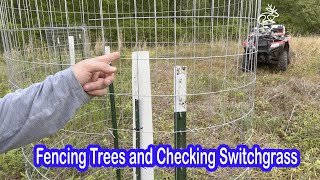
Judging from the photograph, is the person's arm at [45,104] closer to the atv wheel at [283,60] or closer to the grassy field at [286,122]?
the grassy field at [286,122]

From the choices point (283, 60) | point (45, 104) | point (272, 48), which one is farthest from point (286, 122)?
point (45, 104)

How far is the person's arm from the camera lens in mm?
670

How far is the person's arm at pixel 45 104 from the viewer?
26.4 inches

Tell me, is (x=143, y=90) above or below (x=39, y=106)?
below

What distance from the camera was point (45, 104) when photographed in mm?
668

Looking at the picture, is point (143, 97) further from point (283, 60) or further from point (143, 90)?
point (283, 60)

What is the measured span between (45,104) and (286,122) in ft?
9.77

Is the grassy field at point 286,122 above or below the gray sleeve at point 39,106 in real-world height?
below

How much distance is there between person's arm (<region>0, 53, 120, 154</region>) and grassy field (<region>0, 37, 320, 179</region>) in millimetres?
1873

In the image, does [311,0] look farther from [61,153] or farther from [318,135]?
[61,153]

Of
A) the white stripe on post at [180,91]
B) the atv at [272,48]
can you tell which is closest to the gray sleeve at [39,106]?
the white stripe on post at [180,91]

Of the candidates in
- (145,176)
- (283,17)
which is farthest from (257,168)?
(283,17)

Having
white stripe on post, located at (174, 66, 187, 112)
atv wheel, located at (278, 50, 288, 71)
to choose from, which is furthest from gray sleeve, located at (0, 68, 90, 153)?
atv wheel, located at (278, 50, 288, 71)

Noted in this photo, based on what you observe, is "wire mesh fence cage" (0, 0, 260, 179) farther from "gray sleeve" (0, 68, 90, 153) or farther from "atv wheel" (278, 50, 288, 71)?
"atv wheel" (278, 50, 288, 71)
